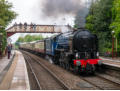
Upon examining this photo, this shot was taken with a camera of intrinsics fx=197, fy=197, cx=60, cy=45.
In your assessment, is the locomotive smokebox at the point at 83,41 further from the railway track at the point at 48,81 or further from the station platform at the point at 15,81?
the station platform at the point at 15,81

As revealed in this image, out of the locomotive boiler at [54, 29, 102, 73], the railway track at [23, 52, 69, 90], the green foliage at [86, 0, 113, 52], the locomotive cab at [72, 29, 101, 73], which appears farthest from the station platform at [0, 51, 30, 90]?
the green foliage at [86, 0, 113, 52]

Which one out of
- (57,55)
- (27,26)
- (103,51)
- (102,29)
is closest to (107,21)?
(102,29)

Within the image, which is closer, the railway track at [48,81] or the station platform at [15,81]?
the station platform at [15,81]

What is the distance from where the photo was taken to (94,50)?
1434 cm

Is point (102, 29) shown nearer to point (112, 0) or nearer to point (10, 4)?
point (112, 0)

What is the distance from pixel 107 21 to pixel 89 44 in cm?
2291

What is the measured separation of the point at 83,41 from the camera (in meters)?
14.1

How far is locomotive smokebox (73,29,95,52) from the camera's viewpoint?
1393 cm

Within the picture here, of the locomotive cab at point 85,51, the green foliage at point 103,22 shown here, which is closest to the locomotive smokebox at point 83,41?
the locomotive cab at point 85,51

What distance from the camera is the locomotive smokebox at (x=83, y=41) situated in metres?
13.9

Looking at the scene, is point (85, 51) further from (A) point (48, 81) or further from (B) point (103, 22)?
(B) point (103, 22)

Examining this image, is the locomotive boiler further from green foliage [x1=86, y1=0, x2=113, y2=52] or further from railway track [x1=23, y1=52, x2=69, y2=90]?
green foliage [x1=86, y1=0, x2=113, y2=52]

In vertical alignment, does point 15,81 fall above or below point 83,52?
below

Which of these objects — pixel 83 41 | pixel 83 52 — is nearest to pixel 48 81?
pixel 83 52
